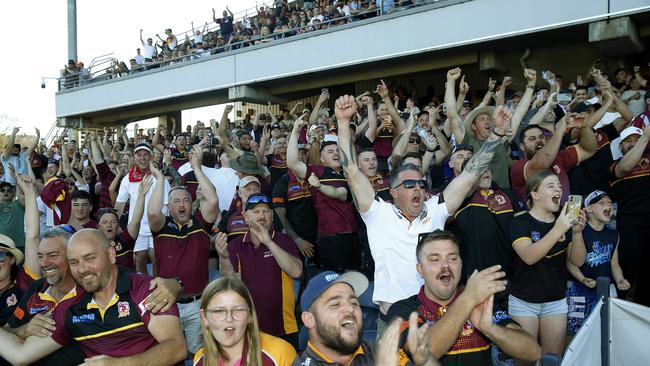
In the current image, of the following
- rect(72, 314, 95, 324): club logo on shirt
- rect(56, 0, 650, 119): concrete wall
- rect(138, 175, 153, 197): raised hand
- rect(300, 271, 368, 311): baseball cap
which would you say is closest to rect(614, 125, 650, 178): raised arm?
rect(300, 271, 368, 311): baseball cap

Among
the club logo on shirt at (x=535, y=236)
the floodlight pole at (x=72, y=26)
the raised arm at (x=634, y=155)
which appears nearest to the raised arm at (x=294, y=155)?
the club logo on shirt at (x=535, y=236)

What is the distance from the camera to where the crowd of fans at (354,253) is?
3.38 meters

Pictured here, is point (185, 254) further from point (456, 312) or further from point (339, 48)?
point (339, 48)

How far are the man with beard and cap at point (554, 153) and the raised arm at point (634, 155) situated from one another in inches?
13.8

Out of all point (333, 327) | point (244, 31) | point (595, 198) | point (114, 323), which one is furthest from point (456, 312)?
point (244, 31)

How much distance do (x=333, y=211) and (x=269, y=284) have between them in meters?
1.64

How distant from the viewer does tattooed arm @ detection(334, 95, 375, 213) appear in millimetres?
4496

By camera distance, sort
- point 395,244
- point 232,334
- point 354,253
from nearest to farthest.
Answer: point 232,334 → point 395,244 → point 354,253

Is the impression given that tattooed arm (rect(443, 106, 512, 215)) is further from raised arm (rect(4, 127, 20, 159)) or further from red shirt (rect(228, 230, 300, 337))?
raised arm (rect(4, 127, 20, 159))

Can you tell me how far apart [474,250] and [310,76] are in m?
14.8

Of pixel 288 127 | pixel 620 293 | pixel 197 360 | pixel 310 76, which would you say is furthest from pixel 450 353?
pixel 310 76

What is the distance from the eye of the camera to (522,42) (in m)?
14.9

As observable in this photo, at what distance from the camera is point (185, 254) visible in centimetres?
585

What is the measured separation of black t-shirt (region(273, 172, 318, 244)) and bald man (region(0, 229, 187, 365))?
329cm
